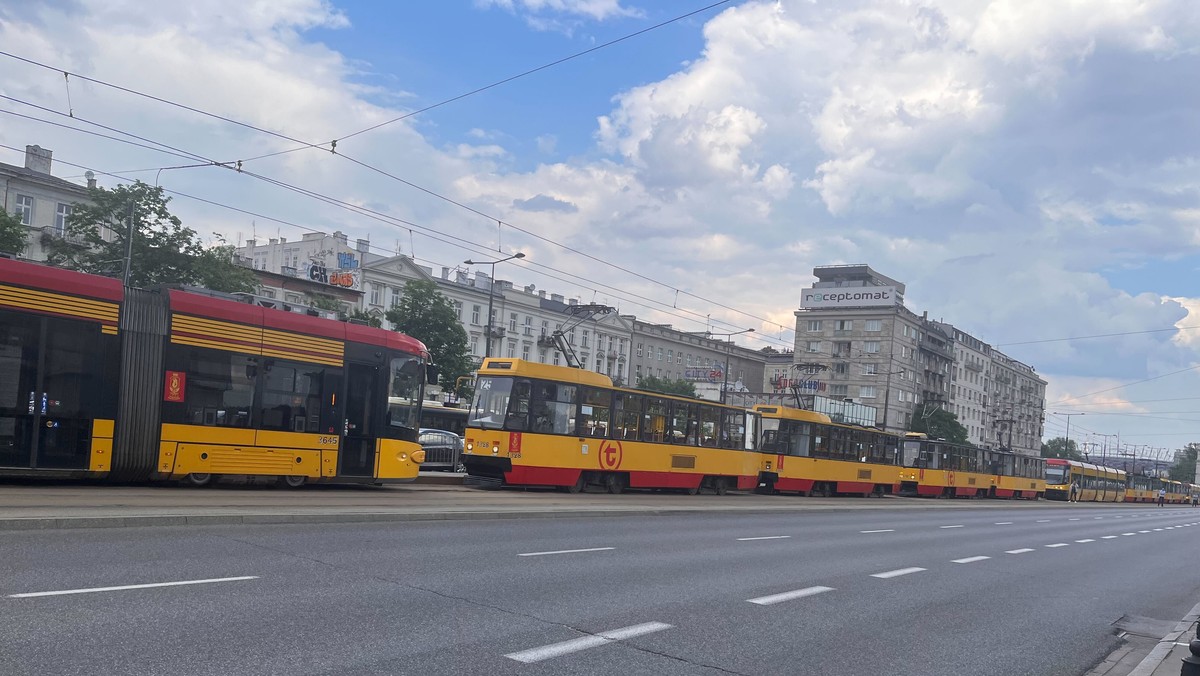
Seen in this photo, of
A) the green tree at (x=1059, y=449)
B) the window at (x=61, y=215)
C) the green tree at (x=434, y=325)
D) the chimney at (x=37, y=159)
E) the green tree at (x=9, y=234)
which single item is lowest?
the green tree at (x=1059, y=449)

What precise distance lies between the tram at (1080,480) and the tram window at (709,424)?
147 ft

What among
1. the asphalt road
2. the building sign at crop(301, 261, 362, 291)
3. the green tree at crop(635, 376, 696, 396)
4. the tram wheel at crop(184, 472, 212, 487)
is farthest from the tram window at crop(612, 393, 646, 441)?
the green tree at crop(635, 376, 696, 396)

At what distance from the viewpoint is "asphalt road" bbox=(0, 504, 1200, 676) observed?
636 centimetres

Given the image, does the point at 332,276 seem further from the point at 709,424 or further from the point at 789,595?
the point at 789,595

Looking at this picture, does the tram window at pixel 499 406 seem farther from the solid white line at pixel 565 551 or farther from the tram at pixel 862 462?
the tram at pixel 862 462

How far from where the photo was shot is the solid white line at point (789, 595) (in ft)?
32.6

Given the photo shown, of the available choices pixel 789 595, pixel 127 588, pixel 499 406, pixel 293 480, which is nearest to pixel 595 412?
pixel 499 406

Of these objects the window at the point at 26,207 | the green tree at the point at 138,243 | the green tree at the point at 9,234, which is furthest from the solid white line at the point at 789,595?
the window at the point at 26,207

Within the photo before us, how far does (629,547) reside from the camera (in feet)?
45.8

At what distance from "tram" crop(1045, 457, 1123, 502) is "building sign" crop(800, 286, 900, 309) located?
33.0 meters

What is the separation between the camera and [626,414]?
91.7 ft

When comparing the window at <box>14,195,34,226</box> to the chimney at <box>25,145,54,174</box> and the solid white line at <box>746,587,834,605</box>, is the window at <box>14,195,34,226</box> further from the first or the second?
the solid white line at <box>746,587,834,605</box>

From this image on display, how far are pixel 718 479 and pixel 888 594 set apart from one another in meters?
21.7

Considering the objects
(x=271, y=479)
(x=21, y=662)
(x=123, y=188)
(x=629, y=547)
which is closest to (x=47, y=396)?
(x=271, y=479)
